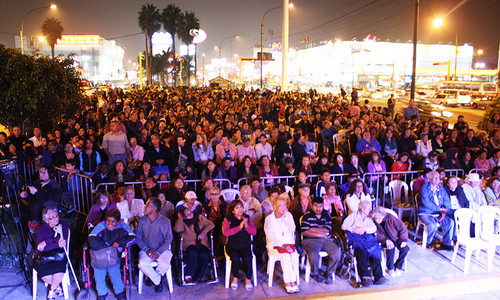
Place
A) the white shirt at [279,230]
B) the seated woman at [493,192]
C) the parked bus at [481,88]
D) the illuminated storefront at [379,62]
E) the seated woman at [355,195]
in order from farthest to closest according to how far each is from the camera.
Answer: the illuminated storefront at [379,62], the parked bus at [481,88], the seated woman at [493,192], the seated woman at [355,195], the white shirt at [279,230]

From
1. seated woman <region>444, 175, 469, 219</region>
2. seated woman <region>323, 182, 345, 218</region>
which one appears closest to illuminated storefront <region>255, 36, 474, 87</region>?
seated woman <region>444, 175, 469, 219</region>

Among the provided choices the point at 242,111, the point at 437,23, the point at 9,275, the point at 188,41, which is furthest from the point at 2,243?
the point at 188,41

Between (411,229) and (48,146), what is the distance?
771cm

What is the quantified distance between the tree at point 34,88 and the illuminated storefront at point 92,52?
4488 inches

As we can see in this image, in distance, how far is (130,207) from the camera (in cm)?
711

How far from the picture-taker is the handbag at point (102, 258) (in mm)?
5895

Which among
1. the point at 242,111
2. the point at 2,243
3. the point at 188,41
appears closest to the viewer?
the point at 2,243

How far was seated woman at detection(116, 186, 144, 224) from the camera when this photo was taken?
7.04 m

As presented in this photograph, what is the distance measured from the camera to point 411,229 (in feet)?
28.0

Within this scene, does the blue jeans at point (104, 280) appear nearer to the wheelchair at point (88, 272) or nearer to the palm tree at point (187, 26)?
the wheelchair at point (88, 272)

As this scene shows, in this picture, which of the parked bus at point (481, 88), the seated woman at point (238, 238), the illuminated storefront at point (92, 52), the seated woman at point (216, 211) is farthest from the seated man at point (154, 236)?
the illuminated storefront at point (92, 52)

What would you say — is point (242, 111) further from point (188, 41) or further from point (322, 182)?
point (188, 41)

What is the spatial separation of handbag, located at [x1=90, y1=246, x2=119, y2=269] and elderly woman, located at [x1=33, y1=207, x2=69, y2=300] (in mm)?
417

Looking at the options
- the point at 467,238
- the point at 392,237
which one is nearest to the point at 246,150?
the point at 392,237
